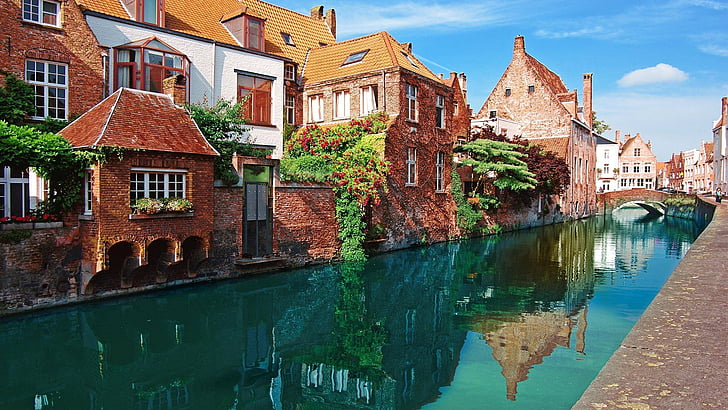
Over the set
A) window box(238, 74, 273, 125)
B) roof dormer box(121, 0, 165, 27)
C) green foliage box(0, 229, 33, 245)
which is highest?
roof dormer box(121, 0, 165, 27)

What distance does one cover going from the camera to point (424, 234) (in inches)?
1058

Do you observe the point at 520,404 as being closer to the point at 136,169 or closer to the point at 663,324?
the point at 663,324

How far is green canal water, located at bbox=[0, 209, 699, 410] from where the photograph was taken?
815 centimetres

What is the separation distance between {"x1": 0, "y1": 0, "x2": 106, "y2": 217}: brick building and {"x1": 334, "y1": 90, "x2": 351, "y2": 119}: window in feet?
39.8

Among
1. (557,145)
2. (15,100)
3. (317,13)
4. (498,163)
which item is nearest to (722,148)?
(557,145)

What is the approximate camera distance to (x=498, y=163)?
3123 cm

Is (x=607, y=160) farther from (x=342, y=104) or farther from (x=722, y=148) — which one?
(x=342, y=104)

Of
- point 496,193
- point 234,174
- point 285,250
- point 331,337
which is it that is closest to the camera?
point 331,337

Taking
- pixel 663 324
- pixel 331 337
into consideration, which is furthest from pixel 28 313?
pixel 663 324

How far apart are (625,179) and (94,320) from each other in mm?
84941

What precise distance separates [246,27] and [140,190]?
11.7m

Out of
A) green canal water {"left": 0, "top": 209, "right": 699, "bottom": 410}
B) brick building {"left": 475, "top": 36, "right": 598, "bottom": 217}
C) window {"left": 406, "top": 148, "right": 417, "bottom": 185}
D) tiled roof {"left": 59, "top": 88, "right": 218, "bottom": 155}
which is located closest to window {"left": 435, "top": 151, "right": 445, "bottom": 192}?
window {"left": 406, "top": 148, "right": 417, "bottom": 185}

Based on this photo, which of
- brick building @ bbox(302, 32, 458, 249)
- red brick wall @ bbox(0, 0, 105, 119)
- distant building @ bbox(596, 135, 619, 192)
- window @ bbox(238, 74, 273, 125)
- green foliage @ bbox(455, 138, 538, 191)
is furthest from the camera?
distant building @ bbox(596, 135, 619, 192)

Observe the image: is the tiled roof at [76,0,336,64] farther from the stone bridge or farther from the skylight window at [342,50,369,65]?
the stone bridge
